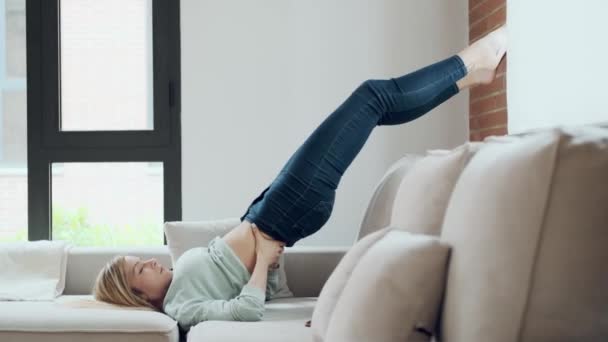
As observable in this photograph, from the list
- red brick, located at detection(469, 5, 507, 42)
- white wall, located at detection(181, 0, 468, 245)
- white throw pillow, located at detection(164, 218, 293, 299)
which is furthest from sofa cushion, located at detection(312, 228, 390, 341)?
white wall, located at detection(181, 0, 468, 245)

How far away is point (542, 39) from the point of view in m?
3.01

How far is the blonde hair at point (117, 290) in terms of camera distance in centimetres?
308

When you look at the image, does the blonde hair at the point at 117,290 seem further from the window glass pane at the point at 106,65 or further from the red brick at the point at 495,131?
the red brick at the point at 495,131

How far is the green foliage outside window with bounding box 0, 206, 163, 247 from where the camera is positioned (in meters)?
4.73

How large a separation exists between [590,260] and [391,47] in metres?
3.31

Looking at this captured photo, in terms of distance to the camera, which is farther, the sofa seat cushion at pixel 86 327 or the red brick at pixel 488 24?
the red brick at pixel 488 24

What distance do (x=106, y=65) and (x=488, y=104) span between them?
213cm

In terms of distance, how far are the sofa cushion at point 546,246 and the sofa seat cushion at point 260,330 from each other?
950 mm

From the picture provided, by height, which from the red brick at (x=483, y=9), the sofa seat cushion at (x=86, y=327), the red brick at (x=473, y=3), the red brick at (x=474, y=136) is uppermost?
the red brick at (x=473, y=3)

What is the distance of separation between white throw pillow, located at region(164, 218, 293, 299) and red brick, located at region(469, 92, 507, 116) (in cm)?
134

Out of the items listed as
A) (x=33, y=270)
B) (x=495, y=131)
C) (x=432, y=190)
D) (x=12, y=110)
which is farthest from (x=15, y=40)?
(x=432, y=190)

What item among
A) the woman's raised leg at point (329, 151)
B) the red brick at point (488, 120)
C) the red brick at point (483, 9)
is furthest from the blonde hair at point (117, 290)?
the red brick at point (483, 9)

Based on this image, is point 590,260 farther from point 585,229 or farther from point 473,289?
point 473,289

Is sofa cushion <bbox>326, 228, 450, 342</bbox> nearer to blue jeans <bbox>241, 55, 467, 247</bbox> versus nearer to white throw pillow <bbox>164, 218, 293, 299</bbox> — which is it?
blue jeans <bbox>241, 55, 467, 247</bbox>
